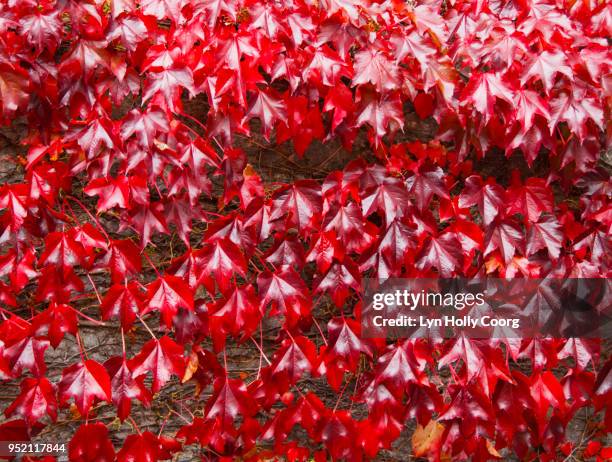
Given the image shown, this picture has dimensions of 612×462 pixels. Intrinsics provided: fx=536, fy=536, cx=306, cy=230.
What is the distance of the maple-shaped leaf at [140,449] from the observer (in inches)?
77.2

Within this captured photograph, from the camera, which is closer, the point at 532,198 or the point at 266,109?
the point at 266,109

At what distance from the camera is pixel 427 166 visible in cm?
189

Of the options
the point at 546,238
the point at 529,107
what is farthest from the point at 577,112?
the point at 546,238

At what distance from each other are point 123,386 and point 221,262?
55cm

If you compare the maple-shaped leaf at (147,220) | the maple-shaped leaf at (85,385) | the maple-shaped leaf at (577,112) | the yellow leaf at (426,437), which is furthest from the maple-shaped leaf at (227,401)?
the maple-shaped leaf at (577,112)

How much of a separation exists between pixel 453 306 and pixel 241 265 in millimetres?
780

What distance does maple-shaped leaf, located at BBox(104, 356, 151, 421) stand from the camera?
1814 millimetres

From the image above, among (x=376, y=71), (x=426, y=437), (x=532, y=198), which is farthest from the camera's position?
(x=426, y=437)

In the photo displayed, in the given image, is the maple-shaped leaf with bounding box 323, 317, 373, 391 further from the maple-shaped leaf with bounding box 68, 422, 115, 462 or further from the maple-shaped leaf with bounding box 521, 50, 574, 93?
the maple-shaped leaf with bounding box 521, 50, 574, 93

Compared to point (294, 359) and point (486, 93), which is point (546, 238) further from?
point (294, 359)

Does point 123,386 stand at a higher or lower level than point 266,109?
lower

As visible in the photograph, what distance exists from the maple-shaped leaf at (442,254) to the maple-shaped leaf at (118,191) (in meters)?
0.98

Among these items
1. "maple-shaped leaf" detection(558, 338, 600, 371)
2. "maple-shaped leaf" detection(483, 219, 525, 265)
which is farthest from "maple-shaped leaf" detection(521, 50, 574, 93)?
Answer: "maple-shaped leaf" detection(558, 338, 600, 371)

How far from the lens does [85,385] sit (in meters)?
1.77
